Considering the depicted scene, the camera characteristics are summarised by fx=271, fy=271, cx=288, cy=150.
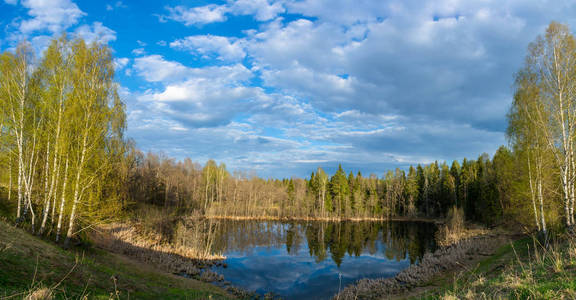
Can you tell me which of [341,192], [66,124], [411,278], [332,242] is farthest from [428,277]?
[341,192]

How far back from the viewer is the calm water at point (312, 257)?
20.3 m

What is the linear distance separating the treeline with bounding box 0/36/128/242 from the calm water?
11415 mm

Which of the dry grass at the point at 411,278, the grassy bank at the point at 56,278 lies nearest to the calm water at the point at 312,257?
the dry grass at the point at 411,278

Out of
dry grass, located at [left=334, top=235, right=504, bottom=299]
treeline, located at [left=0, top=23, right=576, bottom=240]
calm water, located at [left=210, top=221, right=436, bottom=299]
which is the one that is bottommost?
calm water, located at [left=210, top=221, right=436, bottom=299]

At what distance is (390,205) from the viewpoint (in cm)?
7306

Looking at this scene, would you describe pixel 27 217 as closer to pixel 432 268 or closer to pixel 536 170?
pixel 432 268

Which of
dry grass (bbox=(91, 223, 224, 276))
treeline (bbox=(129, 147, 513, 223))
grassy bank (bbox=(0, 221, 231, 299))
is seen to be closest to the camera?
grassy bank (bbox=(0, 221, 231, 299))

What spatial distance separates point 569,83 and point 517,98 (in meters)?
5.64

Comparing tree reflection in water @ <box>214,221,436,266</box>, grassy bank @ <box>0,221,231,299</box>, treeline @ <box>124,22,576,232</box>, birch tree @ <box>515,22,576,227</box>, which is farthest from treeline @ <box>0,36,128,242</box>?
treeline @ <box>124,22,576,232</box>

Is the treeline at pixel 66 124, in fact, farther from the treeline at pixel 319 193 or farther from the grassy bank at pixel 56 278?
the treeline at pixel 319 193

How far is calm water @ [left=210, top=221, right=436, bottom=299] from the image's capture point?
20266mm

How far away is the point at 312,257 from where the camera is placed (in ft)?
94.6

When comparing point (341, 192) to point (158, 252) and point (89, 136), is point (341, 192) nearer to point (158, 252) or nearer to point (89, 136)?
point (158, 252)

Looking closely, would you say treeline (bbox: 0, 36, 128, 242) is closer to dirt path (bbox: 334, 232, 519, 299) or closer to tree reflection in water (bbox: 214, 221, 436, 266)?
dirt path (bbox: 334, 232, 519, 299)
